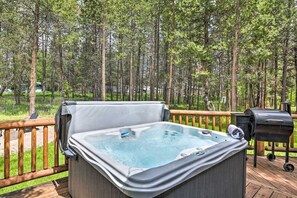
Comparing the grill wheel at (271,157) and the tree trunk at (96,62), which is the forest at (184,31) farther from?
the grill wheel at (271,157)

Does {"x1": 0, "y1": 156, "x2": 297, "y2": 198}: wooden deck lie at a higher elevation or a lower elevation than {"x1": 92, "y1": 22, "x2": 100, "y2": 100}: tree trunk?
lower

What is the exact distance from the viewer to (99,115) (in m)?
2.55

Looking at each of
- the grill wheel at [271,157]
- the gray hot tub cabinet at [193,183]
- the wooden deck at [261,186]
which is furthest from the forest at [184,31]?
the gray hot tub cabinet at [193,183]

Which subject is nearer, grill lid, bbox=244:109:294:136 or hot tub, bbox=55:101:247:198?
hot tub, bbox=55:101:247:198

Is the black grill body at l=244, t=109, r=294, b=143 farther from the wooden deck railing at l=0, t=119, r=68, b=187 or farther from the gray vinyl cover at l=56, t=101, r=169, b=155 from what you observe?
A: the wooden deck railing at l=0, t=119, r=68, b=187

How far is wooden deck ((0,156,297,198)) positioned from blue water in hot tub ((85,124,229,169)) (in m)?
0.68

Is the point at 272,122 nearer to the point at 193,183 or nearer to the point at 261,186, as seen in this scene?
the point at 261,186

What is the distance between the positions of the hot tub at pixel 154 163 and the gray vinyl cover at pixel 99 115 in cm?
8

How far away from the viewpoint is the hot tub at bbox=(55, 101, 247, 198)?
1.31 meters

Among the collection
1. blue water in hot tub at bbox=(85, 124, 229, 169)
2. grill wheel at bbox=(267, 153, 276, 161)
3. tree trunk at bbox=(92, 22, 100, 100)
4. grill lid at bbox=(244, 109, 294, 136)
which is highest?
tree trunk at bbox=(92, 22, 100, 100)

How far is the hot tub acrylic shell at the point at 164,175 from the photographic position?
4.15 feet

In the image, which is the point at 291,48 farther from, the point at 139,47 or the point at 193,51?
the point at 139,47

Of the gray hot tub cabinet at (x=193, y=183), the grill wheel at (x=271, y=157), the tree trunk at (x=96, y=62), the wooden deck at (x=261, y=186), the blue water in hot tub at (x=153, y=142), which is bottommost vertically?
the wooden deck at (x=261, y=186)

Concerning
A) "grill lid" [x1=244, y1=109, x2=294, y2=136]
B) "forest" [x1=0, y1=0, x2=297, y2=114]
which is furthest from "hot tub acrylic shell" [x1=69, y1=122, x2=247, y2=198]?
"forest" [x1=0, y1=0, x2=297, y2=114]
